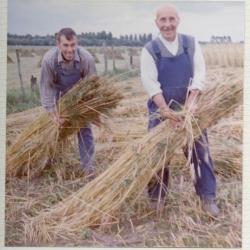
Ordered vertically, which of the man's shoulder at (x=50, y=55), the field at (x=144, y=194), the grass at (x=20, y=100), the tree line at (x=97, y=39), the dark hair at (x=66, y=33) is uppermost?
the dark hair at (x=66, y=33)

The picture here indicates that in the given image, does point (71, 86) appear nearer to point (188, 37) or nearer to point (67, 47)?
point (67, 47)

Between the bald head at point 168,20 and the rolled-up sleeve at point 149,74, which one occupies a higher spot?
the bald head at point 168,20

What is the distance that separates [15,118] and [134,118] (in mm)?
615

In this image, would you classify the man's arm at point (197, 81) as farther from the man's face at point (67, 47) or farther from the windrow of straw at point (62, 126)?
the man's face at point (67, 47)

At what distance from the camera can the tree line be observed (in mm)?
2973

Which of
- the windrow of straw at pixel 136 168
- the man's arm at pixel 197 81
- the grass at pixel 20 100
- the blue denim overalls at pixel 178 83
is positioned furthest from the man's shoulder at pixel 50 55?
the man's arm at pixel 197 81

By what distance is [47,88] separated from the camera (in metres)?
3.02

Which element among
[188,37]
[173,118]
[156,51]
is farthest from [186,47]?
[173,118]

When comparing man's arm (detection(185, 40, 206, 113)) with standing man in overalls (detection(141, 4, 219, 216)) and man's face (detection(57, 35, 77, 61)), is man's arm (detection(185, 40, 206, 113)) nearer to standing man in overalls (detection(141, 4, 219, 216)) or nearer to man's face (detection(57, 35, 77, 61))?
standing man in overalls (detection(141, 4, 219, 216))

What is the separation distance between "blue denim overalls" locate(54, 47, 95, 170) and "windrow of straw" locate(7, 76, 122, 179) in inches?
1.1

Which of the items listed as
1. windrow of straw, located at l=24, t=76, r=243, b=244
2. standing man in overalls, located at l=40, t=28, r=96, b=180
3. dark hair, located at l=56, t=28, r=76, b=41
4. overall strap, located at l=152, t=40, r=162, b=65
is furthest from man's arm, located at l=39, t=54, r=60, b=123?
overall strap, located at l=152, t=40, r=162, b=65

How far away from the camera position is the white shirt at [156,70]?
2.97 m

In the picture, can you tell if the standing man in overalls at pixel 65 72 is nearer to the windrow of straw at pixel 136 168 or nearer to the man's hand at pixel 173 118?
the windrow of straw at pixel 136 168

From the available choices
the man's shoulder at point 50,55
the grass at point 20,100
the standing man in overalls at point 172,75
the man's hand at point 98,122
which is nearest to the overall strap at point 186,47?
the standing man in overalls at point 172,75
